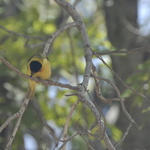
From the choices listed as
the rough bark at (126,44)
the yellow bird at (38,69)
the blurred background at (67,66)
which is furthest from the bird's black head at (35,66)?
the rough bark at (126,44)

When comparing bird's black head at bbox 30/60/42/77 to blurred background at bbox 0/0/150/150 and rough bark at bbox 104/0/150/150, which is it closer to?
blurred background at bbox 0/0/150/150

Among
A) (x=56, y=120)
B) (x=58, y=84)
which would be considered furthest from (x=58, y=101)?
(x=58, y=84)

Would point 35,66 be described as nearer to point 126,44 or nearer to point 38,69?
point 38,69

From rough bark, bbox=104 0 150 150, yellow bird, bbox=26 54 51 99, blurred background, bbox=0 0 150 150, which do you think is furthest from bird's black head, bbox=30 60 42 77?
rough bark, bbox=104 0 150 150

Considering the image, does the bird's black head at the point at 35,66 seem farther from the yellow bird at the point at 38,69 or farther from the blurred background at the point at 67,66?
the blurred background at the point at 67,66

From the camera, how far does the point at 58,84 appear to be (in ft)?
11.7

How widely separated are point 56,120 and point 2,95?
106 cm

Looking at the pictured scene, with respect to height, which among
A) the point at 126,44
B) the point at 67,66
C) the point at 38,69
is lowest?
the point at 38,69

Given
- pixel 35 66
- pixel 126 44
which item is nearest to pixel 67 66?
pixel 126 44

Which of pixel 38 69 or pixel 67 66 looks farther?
pixel 67 66

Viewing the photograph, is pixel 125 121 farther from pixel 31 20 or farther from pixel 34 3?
pixel 34 3

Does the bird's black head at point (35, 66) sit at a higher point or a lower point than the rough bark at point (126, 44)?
lower

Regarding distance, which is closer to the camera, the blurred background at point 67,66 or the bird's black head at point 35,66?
the bird's black head at point 35,66

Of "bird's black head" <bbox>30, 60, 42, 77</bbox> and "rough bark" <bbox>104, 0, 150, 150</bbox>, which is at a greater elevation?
"rough bark" <bbox>104, 0, 150, 150</bbox>
